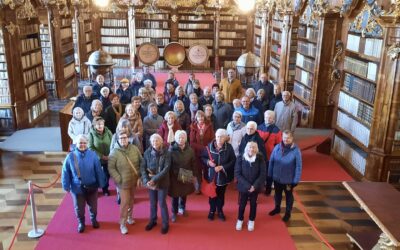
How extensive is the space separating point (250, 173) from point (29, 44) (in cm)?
719

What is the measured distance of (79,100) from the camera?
22.3 feet

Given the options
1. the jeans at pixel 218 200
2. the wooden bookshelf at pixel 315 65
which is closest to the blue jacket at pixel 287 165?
the jeans at pixel 218 200

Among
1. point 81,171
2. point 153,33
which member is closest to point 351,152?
point 81,171

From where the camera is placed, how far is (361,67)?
6.83m

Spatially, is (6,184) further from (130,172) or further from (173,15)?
(173,15)

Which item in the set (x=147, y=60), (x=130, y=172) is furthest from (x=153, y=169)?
(x=147, y=60)

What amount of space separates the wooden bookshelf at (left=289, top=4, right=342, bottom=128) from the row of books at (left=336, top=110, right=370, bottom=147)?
3.69 feet

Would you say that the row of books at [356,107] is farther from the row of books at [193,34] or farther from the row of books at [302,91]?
the row of books at [193,34]

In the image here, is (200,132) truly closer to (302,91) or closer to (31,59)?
(302,91)

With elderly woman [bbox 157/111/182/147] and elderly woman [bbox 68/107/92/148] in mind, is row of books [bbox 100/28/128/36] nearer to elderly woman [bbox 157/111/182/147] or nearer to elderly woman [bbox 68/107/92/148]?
elderly woman [bbox 68/107/92/148]

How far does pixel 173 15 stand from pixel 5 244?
13.3 m

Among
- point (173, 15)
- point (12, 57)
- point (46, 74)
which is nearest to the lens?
point (12, 57)

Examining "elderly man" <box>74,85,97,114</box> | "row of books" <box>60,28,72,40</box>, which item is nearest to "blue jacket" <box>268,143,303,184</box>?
"elderly man" <box>74,85,97,114</box>

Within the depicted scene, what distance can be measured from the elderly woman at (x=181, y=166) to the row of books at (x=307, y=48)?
533 centimetres
